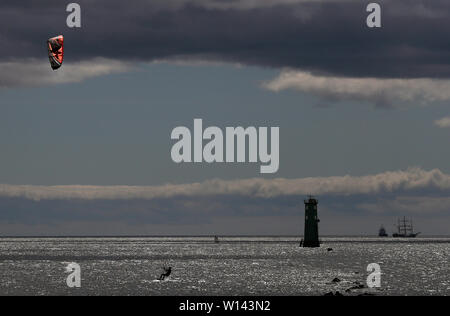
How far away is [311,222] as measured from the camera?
561ft

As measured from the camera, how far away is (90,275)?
128 metres

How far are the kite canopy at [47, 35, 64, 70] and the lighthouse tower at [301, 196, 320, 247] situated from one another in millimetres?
90434

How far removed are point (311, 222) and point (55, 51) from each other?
3848 inches

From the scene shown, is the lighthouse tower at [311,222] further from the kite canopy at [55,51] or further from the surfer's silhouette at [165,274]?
the kite canopy at [55,51]

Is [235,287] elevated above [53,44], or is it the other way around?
[53,44]

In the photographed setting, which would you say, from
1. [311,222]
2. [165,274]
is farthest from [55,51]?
[311,222]

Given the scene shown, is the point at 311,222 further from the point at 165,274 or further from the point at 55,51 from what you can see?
the point at 55,51

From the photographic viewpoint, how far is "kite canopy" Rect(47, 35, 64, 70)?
260ft

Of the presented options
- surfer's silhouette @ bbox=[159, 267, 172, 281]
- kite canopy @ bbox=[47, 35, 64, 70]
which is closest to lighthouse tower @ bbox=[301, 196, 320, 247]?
surfer's silhouette @ bbox=[159, 267, 172, 281]
